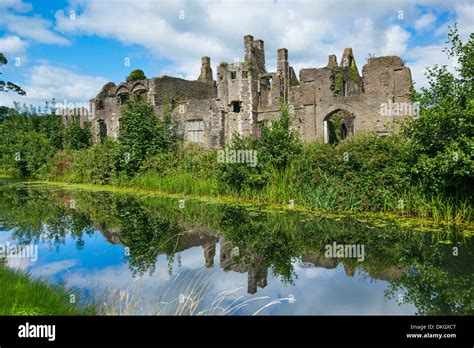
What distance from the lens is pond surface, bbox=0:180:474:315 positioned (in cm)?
569

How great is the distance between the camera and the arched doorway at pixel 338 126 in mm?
26341

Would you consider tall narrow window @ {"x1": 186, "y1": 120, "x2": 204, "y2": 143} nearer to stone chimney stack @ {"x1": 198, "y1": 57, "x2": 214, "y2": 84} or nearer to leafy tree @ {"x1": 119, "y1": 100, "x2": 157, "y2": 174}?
leafy tree @ {"x1": 119, "y1": 100, "x2": 157, "y2": 174}

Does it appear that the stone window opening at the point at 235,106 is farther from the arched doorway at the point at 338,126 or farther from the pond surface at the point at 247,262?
the pond surface at the point at 247,262

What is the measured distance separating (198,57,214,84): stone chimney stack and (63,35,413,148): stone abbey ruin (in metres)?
2.77

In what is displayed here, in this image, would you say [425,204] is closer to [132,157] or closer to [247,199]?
[247,199]

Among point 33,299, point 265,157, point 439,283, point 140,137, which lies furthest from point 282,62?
point 33,299

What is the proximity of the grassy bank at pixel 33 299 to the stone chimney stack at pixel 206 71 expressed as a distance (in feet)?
103

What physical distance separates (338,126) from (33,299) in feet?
81.2

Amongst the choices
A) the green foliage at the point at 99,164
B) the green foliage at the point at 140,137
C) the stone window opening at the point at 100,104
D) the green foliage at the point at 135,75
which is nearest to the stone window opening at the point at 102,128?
the stone window opening at the point at 100,104

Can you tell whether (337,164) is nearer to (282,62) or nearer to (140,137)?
(140,137)

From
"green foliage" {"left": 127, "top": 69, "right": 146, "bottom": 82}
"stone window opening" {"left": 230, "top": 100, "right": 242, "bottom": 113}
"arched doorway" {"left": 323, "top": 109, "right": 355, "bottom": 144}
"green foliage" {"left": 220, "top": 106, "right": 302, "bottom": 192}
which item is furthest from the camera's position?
"green foliage" {"left": 127, "top": 69, "right": 146, "bottom": 82}

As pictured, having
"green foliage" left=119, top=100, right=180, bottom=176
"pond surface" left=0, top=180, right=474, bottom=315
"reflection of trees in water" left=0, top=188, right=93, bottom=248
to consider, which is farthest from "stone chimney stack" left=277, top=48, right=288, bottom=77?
"reflection of trees in water" left=0, top=188, right=93, bottom=248
